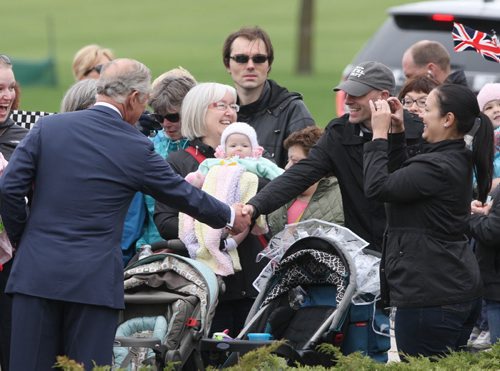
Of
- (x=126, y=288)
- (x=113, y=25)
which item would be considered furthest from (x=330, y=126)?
(x=113, y=25)

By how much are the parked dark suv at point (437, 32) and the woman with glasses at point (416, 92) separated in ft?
9.84

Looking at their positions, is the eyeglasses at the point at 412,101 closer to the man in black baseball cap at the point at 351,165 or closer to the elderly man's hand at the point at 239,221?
the man in black baseball cap at the point at 351,165

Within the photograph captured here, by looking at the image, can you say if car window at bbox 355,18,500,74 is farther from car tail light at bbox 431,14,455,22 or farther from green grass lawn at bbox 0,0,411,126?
green grass lawn at bbox 0,0,411,126

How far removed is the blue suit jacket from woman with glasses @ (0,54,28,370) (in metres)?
1.22

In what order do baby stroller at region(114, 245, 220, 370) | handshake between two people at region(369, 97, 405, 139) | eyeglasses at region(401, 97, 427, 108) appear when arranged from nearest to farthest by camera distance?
baby stroller at region(114, 245, 220, 370) → handshake between two people at region(369, 97, 405, 139) → eyeglasses at region(401, 97, 427, 108)

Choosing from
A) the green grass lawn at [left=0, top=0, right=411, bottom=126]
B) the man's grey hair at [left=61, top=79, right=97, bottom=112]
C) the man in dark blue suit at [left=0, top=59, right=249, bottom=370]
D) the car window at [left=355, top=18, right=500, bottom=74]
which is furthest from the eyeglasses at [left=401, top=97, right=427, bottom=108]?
the green grass lawn at [left=0, top=0, right=411, bottom=126]

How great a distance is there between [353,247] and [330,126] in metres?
0.82

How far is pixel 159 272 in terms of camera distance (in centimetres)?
729

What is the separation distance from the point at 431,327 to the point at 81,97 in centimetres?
277

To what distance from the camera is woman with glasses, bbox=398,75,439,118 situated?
909 cm

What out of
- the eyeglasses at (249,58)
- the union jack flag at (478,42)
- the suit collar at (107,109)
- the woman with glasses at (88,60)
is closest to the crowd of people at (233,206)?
the suit collar at (107,109)

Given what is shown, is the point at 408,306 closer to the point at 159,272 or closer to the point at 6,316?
the point at 159,272

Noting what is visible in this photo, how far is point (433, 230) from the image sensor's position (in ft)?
22.5

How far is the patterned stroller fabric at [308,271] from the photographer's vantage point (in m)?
7.35
